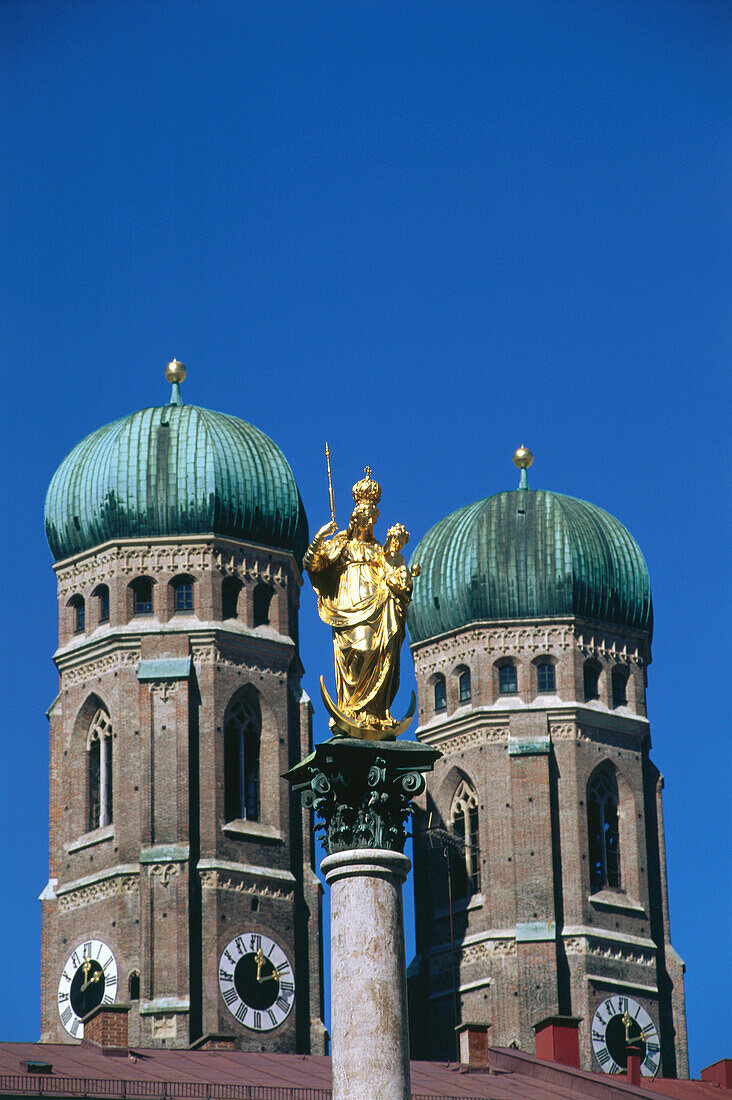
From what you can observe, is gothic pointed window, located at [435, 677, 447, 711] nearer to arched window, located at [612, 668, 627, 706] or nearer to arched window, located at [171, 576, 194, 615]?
arched window, located at [612, 668, 627, 706]

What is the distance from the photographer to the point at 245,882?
6681 centimetres

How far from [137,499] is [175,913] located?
10729mm

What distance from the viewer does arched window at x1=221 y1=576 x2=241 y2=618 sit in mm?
70000

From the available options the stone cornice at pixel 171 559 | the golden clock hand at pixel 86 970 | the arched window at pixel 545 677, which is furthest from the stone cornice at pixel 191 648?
the arched window at pixel 545 677

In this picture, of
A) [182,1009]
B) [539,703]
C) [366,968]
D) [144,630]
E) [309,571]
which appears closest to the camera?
[366,968]

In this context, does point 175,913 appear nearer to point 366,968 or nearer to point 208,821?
point 208,821

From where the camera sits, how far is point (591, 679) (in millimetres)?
74812

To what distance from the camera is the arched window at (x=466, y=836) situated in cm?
7244

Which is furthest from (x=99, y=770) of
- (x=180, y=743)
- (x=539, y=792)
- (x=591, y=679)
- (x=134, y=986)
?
(x=591, y=679)

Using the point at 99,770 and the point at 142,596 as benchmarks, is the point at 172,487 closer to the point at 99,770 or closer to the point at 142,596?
the point at 142,596

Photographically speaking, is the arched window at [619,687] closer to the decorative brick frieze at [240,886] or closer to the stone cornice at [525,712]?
the stone cornice at [525,712]

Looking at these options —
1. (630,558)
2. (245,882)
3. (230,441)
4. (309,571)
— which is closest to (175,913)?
(245,882)

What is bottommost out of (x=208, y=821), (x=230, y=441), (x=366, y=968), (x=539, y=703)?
(x=366, y=968)

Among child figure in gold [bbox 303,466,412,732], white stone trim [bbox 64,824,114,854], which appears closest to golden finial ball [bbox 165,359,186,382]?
white stone trim [bbox 64,824,114,854]
